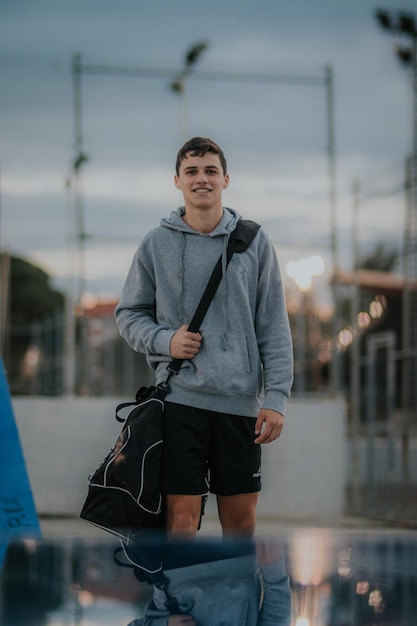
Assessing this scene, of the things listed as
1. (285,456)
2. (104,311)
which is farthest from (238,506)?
(104,311)

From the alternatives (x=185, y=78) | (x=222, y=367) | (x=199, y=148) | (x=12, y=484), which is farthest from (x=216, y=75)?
(x=222, y=367)

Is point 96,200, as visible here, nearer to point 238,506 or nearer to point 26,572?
point 238,506

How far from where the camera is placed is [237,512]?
7.83 ft

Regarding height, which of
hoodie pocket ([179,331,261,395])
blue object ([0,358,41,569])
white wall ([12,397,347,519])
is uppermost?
hoodie pocket ([179,331,261,395])

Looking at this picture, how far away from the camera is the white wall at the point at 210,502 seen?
1026cm

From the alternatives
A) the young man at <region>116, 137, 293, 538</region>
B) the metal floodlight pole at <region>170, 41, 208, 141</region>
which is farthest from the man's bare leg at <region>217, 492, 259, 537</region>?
the metal floodlight pole at <region>170, 41, 208, 141</region>

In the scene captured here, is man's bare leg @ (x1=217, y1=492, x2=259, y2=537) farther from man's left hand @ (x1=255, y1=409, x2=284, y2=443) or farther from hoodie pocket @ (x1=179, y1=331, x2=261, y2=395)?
hoodie pocket @ (x1=179, y1=331, x2=261, y2=395)

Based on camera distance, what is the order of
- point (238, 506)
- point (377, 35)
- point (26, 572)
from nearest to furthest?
point (26, 572) → point (238, 506) → point (377, 35)

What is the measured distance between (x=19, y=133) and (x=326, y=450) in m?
5.10

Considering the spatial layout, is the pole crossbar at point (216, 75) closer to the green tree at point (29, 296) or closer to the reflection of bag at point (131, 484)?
the reflection of bag at point (131, 484)

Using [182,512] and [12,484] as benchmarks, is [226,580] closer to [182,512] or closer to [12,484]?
[182,512]

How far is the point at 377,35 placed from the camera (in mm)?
14992

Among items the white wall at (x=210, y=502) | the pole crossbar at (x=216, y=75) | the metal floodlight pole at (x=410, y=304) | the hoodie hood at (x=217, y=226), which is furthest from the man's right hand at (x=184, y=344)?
the pole crossbar at (x=216, y=75)

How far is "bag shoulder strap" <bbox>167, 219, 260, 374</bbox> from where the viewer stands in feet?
7.87
